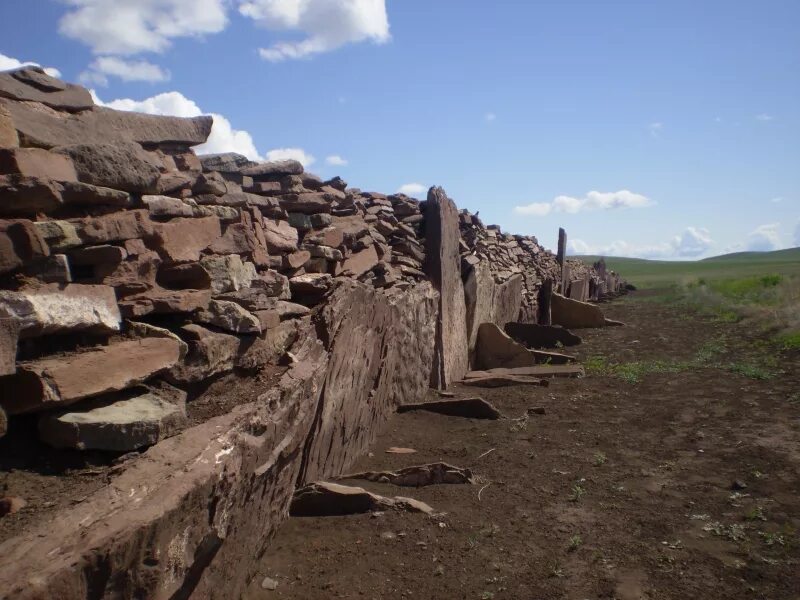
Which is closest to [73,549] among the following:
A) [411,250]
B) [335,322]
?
[335,322]

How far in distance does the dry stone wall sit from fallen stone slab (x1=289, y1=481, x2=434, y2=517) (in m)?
0.18

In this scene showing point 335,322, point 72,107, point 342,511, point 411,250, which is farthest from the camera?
point 411,250

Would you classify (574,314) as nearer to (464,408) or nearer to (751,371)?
(751,371)

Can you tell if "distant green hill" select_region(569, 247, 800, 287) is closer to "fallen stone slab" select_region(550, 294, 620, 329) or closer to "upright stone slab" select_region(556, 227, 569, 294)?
A: "upright stone slab" select_region(556, 227, 569, 294)

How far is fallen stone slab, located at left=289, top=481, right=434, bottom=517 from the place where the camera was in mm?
4340

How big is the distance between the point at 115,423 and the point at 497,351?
7.82 m

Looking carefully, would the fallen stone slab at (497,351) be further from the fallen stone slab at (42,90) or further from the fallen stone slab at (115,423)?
the fallen stone slab at (115,423)

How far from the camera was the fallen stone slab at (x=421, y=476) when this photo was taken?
5.06 meters

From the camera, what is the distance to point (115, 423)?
8.94 feet

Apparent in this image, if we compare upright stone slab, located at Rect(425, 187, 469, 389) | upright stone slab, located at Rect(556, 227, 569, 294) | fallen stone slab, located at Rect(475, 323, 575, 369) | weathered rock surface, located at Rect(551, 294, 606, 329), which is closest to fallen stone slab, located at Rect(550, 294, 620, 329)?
weathered rock surface, located at Rect(551, 294, 606, 329)

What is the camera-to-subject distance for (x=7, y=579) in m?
1.94

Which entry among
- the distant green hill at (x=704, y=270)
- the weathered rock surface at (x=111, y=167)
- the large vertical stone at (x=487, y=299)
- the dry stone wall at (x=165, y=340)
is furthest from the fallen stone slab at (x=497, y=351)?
the distant green hill at (x=704, y=270)

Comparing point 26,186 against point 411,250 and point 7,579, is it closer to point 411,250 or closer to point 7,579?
point 7,579

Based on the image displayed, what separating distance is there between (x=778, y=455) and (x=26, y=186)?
5930 mm
